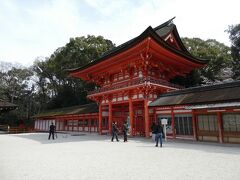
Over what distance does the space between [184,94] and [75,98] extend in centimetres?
3407

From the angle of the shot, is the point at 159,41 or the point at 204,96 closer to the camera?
the point at 204,96

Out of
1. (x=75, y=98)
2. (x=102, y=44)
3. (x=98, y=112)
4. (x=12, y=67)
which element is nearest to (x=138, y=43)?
(x=98, y=112)

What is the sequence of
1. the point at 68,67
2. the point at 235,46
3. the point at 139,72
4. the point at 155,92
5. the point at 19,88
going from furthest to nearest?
the point at 19,88 < the point at 68,67 < the point at 235,46 < the point at 139,72 < the point at 155,92

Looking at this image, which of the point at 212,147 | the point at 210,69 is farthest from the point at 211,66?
the point at 212,147

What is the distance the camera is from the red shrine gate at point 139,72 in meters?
19.0

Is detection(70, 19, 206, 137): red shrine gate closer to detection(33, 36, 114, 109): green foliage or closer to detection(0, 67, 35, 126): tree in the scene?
detection(33, 36, 114, 109): green foliage

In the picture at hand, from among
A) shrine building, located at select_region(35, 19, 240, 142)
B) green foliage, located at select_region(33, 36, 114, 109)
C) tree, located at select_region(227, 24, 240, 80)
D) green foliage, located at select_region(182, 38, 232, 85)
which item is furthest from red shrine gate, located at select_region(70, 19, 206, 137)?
green foliage, located at select_region(33, 36, 114, 109)

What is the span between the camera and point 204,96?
1555 cm

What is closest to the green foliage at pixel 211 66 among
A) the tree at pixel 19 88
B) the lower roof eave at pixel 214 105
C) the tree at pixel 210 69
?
the tree at pixel 210 69

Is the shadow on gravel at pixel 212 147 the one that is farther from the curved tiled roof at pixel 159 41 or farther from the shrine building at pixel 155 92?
the curved tiled roof at pixel 159 41

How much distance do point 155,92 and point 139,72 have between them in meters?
2.68

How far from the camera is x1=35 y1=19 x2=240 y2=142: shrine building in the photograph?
15.4 meters

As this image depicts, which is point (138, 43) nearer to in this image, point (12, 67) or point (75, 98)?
point (75, 98)

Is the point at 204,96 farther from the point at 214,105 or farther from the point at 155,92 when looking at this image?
the point at 155,92
